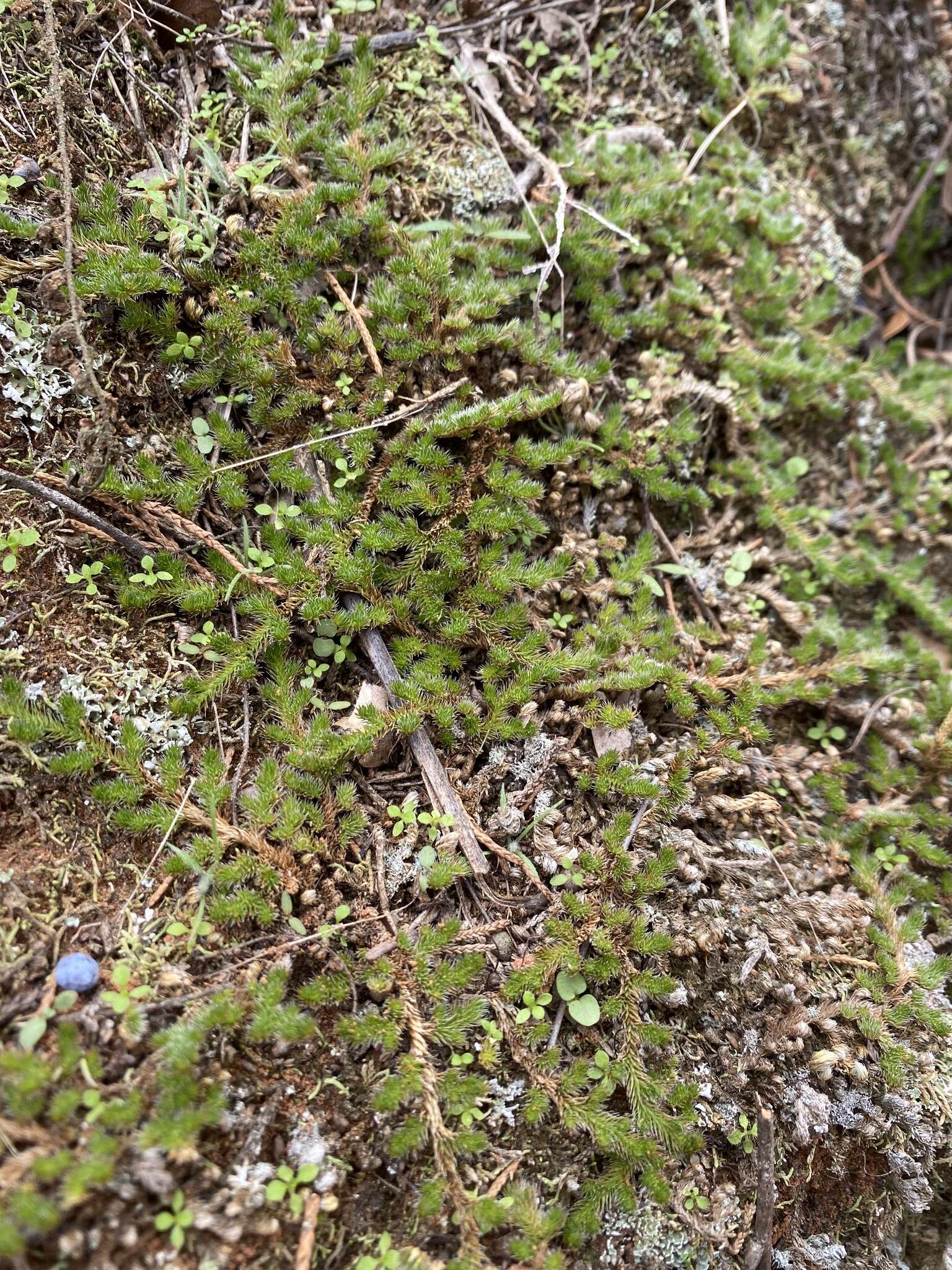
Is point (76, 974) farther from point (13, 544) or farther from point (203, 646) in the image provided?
point (13, 544)

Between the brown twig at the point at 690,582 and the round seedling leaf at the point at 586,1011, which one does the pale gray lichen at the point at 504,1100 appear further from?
the brown twig at the point at 690,582

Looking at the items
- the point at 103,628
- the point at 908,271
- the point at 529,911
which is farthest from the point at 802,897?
the point at 908,271

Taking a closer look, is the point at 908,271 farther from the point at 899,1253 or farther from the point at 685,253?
the point at 899,1253

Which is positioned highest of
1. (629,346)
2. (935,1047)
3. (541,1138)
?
(629,346)

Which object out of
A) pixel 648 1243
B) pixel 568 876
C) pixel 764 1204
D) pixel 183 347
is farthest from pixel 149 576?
pixel 764 1204

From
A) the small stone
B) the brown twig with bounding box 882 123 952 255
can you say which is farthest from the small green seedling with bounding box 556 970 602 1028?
the brown twig with bounding box 882 123 952 255

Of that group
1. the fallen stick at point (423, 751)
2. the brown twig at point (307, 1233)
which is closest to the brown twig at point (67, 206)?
the fallen stick at point (423, 751)
